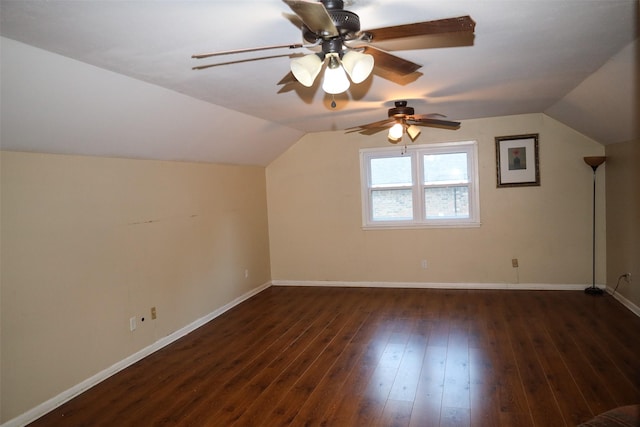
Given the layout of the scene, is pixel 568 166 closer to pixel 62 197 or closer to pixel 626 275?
pixel 626 275

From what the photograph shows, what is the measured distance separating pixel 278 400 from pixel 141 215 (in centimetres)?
218

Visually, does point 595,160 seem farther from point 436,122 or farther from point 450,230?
point 436,122

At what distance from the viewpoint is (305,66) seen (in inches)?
74.2

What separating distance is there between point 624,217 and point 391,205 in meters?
2.80

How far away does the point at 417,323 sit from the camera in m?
4.59

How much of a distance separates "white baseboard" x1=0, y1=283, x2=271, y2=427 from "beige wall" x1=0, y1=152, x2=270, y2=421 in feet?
0.15

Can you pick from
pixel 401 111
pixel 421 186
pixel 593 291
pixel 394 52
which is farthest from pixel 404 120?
pixel 593 291

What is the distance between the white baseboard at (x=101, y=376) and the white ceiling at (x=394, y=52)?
6.10ft

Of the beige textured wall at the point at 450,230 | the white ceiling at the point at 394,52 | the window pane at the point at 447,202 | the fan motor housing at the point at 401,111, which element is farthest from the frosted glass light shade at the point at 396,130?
the window pane at the point at 447,202

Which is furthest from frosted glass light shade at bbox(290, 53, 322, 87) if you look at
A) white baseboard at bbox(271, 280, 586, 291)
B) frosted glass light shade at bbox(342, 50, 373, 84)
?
white baseboard at bbox(271, 280, 586, 291)

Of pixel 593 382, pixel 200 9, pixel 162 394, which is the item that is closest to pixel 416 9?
pixel 200 9

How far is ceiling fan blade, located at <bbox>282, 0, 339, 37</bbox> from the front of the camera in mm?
1463

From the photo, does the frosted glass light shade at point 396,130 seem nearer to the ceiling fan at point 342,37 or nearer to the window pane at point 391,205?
the window pane at point 391,205

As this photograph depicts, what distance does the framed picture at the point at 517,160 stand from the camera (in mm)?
5527
